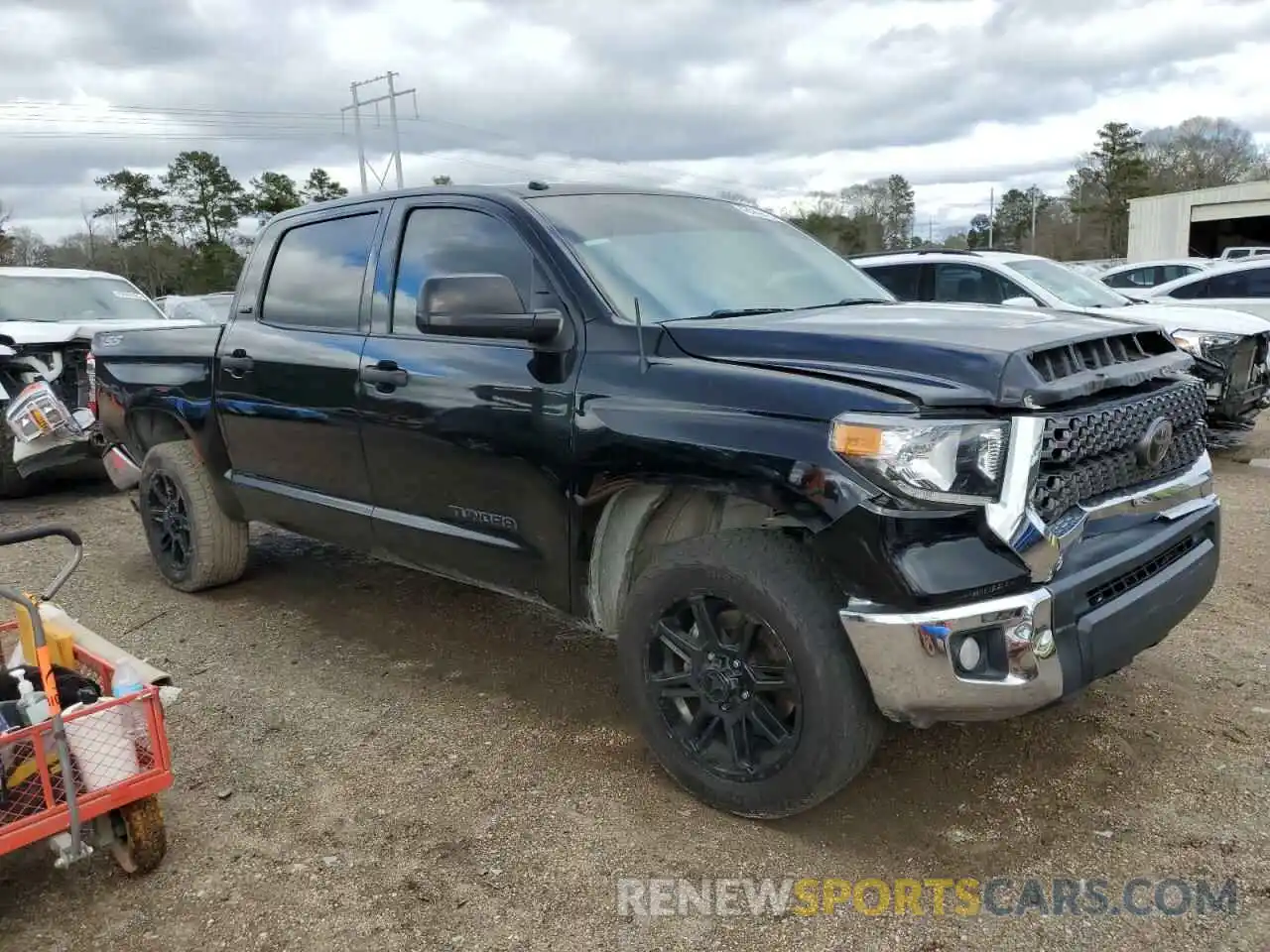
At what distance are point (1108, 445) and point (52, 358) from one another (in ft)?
25.4

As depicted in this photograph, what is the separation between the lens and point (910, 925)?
2.56 meters

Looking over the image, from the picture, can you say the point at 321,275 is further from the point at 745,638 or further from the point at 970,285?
the point at 970,285

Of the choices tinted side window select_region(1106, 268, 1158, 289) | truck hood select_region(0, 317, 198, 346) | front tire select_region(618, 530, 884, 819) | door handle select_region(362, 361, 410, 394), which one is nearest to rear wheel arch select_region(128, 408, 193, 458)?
door handle select_region(362, 361, 410, 394)

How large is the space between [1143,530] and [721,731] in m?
1.36

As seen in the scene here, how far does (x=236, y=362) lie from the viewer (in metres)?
4.64

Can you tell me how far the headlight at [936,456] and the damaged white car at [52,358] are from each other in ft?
16.3

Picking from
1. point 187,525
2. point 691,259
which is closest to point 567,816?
point 691,259

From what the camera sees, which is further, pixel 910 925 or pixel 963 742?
pixel 963 742

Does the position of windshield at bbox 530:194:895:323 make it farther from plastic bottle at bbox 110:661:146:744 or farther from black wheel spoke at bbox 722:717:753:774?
plastic bottle at bbox 110:661:146:744

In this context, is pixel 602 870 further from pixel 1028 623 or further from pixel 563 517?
pixel 1028 623

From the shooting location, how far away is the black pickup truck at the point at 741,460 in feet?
8.32

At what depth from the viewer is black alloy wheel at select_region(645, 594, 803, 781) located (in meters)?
2.83

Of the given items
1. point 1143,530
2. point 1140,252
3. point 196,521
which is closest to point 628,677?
point 1143,530

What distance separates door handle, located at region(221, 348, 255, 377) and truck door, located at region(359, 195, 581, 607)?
93 cm
